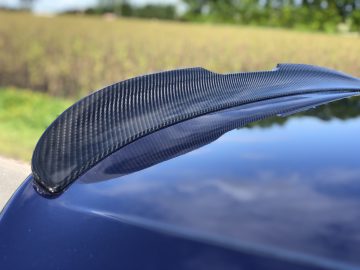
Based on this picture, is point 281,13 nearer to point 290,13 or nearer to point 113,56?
point 290,13

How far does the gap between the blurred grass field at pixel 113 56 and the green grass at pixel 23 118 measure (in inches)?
0.6

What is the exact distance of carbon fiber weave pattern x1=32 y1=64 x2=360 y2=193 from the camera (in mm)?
1674

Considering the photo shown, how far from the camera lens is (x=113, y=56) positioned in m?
12.1

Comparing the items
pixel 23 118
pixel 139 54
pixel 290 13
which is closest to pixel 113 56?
pixel 139 54

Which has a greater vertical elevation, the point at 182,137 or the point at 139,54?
the point at 182,137

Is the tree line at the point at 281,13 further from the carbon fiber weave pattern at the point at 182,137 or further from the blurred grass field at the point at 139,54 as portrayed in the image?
the carbon fiber weave pattern at the point at 182,137

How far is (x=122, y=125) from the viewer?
183 centimetres

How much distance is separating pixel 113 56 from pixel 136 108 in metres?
10.4

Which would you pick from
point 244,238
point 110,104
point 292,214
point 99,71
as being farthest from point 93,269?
point 99,71

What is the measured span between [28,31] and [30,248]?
46.2ft

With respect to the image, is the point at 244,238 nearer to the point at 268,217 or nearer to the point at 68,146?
the point at 268,217

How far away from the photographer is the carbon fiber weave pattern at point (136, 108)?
1.67m

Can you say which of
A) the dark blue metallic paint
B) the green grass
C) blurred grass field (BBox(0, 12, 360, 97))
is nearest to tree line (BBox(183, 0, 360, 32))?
blurred grass field (BBox(0, 12, 360, 97))

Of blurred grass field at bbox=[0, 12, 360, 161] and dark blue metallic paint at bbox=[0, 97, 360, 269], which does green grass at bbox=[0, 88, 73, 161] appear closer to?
blurred grass field at bbox=[0, 12, 360, 161]
